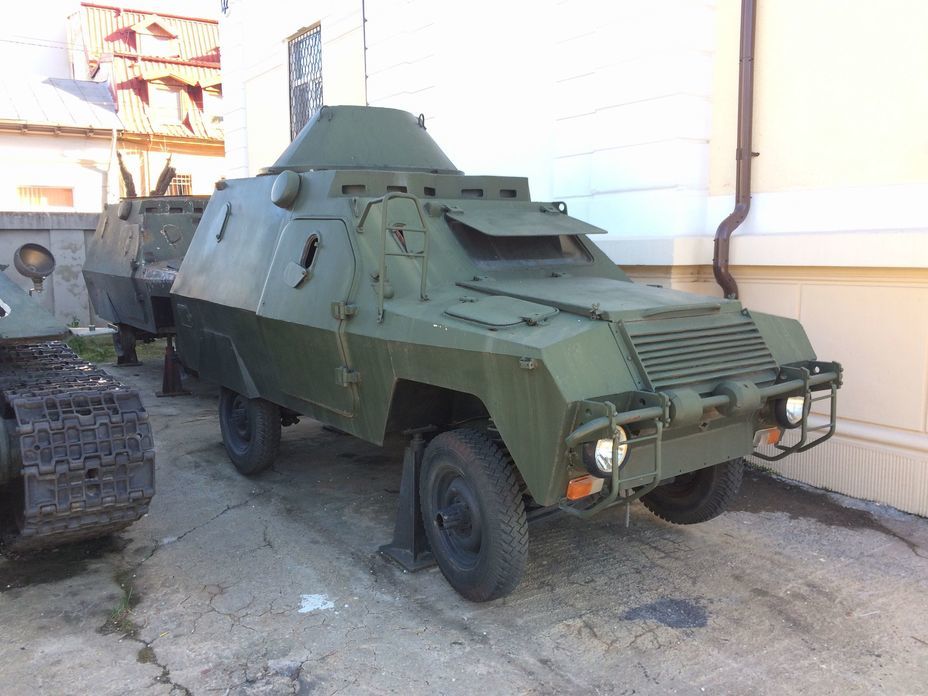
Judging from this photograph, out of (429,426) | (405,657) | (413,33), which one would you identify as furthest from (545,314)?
(413,33)

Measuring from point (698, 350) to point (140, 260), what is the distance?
7113mm

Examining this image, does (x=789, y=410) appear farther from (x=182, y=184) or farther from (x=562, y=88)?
(x=182, y=184)

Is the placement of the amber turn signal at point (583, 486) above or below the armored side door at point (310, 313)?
below

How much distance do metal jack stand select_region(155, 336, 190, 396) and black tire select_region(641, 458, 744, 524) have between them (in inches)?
229

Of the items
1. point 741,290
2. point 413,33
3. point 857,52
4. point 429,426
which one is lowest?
point 429,426

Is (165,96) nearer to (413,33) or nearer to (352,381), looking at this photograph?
(413,33)

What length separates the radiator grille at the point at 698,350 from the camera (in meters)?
3.93

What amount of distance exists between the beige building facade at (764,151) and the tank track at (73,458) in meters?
4.12

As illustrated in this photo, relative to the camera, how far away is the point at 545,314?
13.3ft

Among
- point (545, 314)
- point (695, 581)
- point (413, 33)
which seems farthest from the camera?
point (413, 33)

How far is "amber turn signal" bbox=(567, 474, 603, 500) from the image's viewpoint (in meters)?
3.72

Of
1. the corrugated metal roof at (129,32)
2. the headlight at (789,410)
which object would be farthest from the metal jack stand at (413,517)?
the corrugated metal roof at (129,32)

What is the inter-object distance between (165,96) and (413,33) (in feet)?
56.1

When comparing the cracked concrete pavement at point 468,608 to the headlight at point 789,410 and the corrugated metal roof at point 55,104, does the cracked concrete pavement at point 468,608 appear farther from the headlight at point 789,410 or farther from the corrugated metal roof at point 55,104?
the corrugated metal roof at point 55,104
